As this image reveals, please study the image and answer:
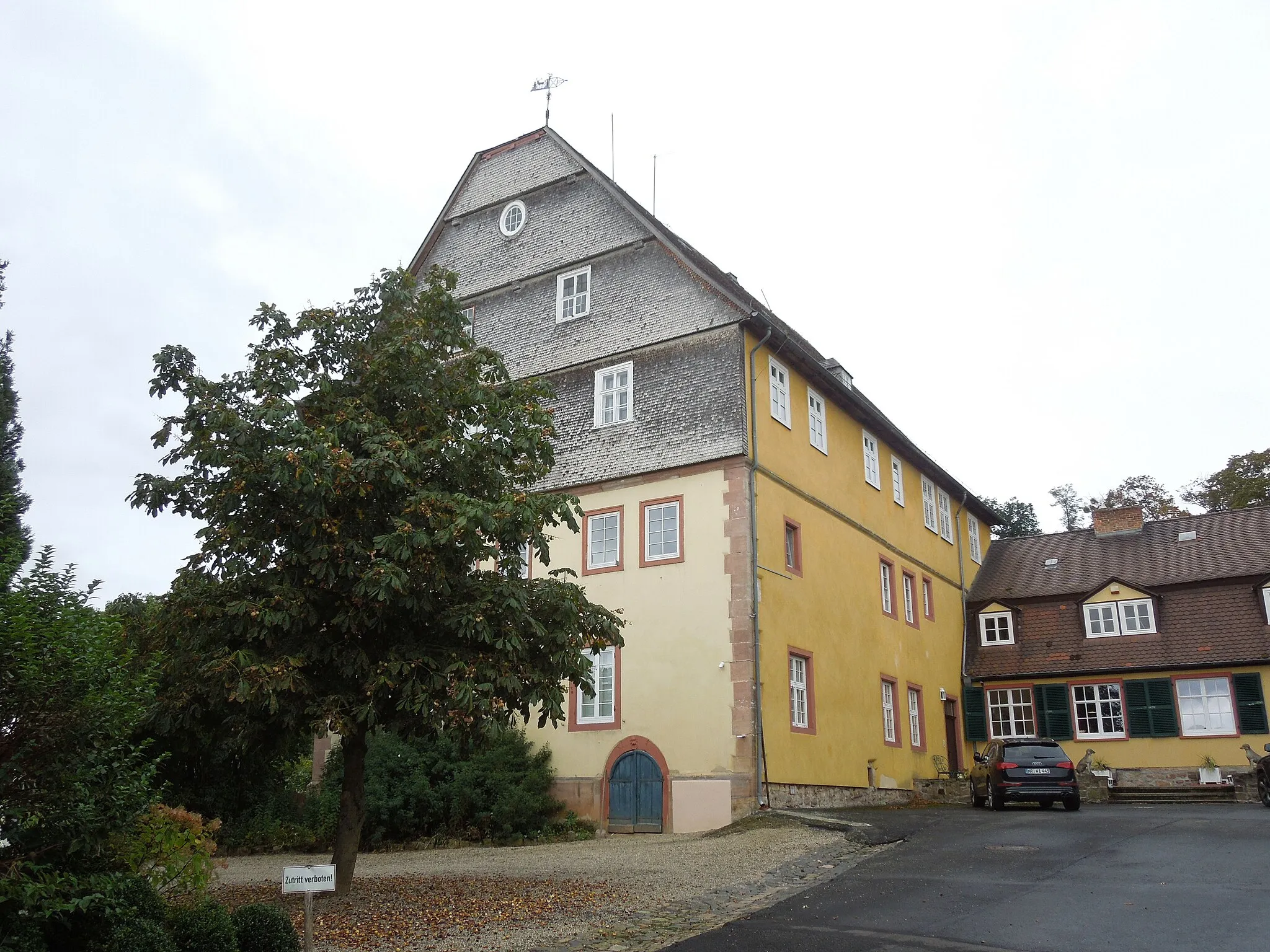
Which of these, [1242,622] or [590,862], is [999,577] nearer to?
[1242,622]

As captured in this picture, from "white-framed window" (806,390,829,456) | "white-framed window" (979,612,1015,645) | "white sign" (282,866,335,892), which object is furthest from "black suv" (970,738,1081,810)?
"white sign" (282,866,335,892)

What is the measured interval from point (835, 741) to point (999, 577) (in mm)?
14386

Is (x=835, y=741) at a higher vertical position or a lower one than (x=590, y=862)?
higher

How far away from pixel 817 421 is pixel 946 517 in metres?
10.4

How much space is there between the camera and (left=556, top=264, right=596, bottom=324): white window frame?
24.7m

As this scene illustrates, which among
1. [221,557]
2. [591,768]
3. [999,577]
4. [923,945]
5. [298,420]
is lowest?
[923,945]

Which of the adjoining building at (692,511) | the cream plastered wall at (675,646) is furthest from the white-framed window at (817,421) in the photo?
the cream plastered wall at (675,646)

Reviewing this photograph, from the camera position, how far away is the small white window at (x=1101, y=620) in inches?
1215

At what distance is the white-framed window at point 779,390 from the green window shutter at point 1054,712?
501 inches

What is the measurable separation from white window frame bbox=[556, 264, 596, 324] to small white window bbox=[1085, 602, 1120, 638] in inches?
664

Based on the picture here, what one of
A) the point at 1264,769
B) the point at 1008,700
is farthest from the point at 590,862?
the point at 1008,700

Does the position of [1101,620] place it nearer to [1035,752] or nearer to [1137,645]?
[1137,645]

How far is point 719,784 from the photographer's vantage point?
19516 mm

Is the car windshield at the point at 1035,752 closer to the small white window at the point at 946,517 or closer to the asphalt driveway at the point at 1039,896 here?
the asphalt driveway at the point at 1039,896
